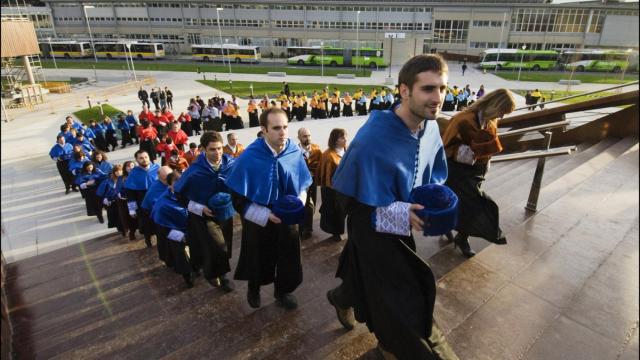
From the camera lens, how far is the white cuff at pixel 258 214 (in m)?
3.49

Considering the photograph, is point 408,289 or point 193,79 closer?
point 408,289

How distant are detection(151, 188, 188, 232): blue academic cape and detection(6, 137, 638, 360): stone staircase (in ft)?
2.28

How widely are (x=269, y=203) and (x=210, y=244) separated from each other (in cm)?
116

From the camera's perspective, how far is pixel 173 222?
187 inches

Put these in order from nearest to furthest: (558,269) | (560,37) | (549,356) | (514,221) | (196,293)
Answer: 1. (549,356)
2. (558,269)
3. (196,293)
4. (514,221)
5. (560,37)

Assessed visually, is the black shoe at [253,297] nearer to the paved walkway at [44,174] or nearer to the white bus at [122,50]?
the paved walkway at [44,174]

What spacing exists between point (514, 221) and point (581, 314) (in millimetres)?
1799

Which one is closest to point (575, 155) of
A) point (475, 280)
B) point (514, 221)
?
point (514, 221)

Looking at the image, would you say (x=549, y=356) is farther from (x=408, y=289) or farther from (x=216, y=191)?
(x=216, y=191)

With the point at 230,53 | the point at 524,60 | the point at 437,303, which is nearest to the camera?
the point at 437,303

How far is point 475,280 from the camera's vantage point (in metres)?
3.67

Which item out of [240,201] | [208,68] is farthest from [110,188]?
[208,68]

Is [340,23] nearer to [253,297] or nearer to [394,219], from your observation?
[253,297]

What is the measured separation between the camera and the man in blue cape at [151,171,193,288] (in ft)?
15.1
